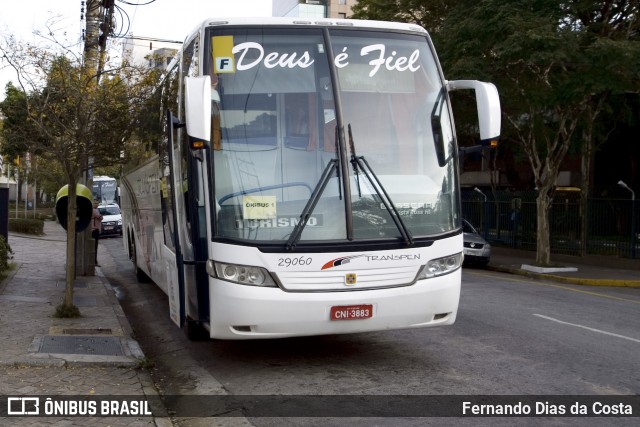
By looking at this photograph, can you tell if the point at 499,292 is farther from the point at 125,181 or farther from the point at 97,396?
the point at 97,396

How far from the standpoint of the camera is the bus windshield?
23.2 feet

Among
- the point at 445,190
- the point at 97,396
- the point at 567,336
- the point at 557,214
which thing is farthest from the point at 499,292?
the point at 557,214

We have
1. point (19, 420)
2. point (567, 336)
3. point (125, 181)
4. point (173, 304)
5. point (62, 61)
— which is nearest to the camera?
point (19, 420)

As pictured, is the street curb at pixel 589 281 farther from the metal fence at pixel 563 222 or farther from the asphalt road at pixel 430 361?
the asphalt road at pixel 430 361

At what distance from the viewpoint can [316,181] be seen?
712cm

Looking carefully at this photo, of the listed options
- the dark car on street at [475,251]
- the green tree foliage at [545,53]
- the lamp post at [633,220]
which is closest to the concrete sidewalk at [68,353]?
the green tree foliage at [545,53]

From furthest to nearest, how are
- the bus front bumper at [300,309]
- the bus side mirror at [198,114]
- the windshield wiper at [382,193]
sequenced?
the windshield wiper at [382,193] < the bus front bumper at [300,309] < the bus side mirror at [198,114]

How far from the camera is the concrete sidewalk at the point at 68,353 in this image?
258 inches

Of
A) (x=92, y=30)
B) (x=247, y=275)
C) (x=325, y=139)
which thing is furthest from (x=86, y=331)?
(x=92, y=30)

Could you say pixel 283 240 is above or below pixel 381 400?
above

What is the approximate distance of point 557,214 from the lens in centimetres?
2542

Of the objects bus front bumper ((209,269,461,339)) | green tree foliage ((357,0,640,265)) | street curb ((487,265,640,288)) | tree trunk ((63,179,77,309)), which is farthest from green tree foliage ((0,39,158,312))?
street curb ((487,265,640,288))

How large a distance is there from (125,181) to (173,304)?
346 inches

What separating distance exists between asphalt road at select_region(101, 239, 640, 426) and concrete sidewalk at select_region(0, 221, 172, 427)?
0.43 metres
